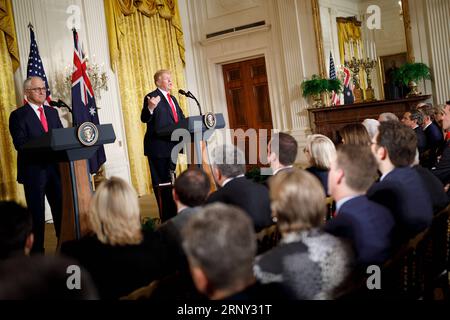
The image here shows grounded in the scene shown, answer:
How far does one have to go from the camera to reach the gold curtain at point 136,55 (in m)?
8.88

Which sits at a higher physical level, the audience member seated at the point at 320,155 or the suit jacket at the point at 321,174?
the audience member seated at the point at 320,155

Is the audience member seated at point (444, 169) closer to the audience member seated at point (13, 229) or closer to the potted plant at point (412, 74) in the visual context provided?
the audience member seated at point (13, 229)

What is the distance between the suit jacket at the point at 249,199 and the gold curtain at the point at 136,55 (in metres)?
6.15

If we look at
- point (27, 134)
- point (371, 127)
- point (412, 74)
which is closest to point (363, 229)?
point (371, 127)

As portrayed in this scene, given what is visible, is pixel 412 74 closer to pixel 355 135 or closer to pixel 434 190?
pixel 355 135

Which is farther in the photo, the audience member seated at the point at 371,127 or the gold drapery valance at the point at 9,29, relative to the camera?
the gold drapery valance at the point at 9,29

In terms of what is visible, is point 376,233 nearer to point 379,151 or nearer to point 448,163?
point 379,151

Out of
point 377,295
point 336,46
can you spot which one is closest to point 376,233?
point 377,295

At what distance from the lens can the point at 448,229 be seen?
274 cm

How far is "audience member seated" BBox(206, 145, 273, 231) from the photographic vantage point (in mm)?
2994

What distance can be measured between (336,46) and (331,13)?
0.65 m

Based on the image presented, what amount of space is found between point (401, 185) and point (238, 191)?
92 cm

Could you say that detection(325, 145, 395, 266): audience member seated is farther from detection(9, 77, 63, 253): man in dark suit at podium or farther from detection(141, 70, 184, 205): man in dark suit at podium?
detection(141, 70, 184, 205): man in dark suit at podium

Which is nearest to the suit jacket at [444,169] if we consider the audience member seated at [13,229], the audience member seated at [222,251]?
the audience member seated at [222,251]
